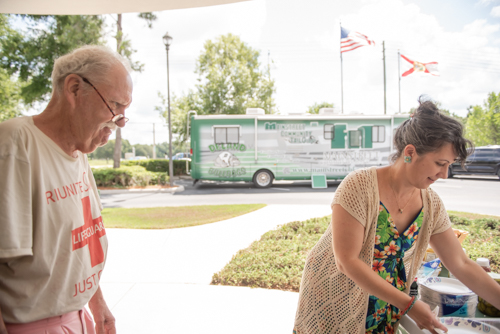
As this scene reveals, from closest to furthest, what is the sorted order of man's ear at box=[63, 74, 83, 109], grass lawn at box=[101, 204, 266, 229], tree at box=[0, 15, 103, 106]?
man's ear at box=[63, 74, 83, 109] < grass lawn at box=[101, 204, 266, 229] < tree at box=[0, 15, 103, 106]

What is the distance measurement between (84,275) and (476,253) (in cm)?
444

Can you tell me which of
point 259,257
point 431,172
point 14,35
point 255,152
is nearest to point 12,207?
point 431,172

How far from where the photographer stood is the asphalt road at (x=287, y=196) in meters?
9.05

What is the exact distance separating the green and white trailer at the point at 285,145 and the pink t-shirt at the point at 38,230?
12540mm

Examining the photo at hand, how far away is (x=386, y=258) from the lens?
1.59 meters

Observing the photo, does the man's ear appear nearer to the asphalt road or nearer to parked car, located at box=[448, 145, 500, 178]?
the asphalt road

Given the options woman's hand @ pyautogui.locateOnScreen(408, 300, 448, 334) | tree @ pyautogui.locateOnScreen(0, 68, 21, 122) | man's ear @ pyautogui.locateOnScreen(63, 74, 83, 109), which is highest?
tree @ pyautogui.locateOnScreen(0, 68, 21, 122)

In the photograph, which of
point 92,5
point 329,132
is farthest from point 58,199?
point 329,132

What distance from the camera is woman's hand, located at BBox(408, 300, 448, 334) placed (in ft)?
4.26

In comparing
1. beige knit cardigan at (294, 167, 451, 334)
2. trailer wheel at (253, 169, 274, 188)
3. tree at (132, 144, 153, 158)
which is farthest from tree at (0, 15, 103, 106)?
tree at (132, 144, 153, 158)

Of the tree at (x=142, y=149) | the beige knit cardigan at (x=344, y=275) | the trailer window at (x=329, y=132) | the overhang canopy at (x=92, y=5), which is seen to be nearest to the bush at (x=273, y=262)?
the beige knit cardigan at (x=344, y=275)

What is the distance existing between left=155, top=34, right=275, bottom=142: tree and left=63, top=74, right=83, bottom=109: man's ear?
1988 centimetres

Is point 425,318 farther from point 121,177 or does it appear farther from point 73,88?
point 121,177

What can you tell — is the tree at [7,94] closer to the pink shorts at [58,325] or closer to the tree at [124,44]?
the tree at [124,44]
